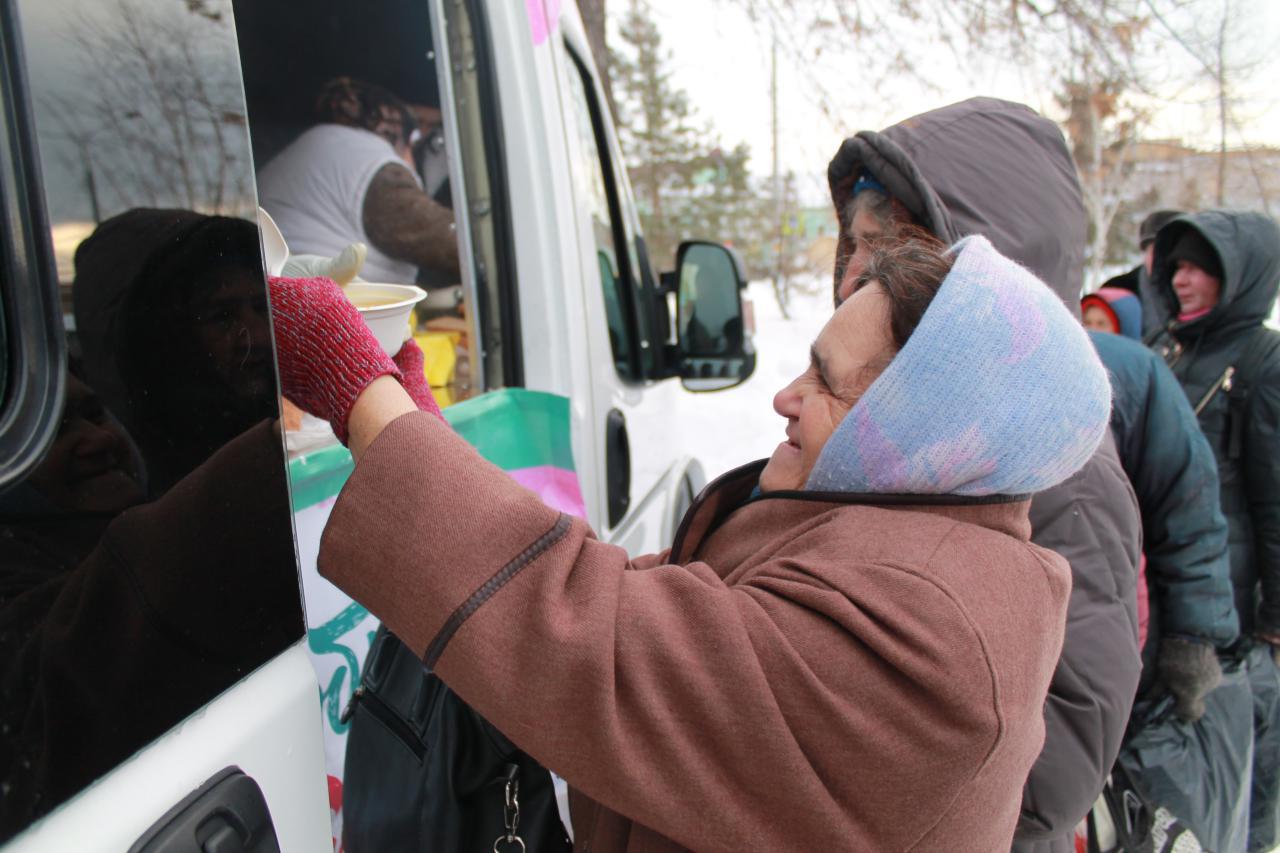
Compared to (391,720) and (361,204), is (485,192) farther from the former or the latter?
(391,720)

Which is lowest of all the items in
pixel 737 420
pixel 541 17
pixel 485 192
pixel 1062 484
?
pixel 737 420

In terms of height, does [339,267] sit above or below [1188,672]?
above

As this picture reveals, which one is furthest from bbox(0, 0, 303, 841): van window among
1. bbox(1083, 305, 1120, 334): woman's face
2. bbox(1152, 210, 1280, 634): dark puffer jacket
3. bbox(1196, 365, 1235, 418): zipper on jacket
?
bbox(1083, 305, 1120, 334): woman's face

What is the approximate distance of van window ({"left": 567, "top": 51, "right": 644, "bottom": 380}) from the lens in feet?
7.97

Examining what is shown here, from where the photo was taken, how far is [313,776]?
86 cm

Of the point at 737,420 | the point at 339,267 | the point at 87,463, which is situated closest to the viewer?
the point at 87,463

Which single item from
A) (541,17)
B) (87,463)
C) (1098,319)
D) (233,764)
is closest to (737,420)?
(1098,319)

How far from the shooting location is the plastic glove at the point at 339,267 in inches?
51.1

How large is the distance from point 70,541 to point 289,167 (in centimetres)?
222

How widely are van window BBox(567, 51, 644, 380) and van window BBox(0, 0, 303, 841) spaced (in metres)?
1.60

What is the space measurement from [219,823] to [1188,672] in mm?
2219

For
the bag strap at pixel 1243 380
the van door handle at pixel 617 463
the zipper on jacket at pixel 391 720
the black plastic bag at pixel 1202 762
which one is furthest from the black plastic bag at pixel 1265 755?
the zipper on jacket at pixel 391 720

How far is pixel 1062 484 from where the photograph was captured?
1.40 metres

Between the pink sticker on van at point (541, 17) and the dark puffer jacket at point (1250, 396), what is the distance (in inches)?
98.1
